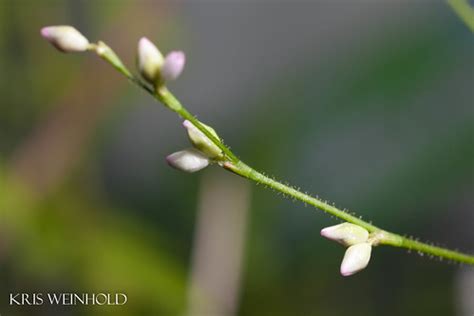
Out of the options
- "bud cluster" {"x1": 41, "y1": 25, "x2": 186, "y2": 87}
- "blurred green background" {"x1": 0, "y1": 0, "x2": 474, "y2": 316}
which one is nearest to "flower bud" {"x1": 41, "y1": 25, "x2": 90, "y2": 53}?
"bud cluster" {"x1": 41, "y1": 25, "x2": 186, "y2": 87}

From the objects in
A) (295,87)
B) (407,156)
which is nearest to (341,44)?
(295,87)

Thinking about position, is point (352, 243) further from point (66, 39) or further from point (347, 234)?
point (66, 39)

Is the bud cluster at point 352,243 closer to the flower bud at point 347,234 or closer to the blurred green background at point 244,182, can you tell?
the flower bud at point 347,234

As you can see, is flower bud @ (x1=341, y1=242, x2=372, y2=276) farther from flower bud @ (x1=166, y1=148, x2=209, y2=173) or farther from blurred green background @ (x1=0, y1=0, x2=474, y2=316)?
blurred green background @ (x1=0, y1=0, x2=474, y2=316)

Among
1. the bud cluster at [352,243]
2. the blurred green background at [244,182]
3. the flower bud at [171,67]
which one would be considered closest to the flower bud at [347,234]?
Answer: the bud cluster at [352,243]

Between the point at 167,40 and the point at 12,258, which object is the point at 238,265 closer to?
the point at 12,258

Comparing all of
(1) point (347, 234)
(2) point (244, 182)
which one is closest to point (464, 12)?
(1) point (347, 234)

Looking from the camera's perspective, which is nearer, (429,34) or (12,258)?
(12,258)
